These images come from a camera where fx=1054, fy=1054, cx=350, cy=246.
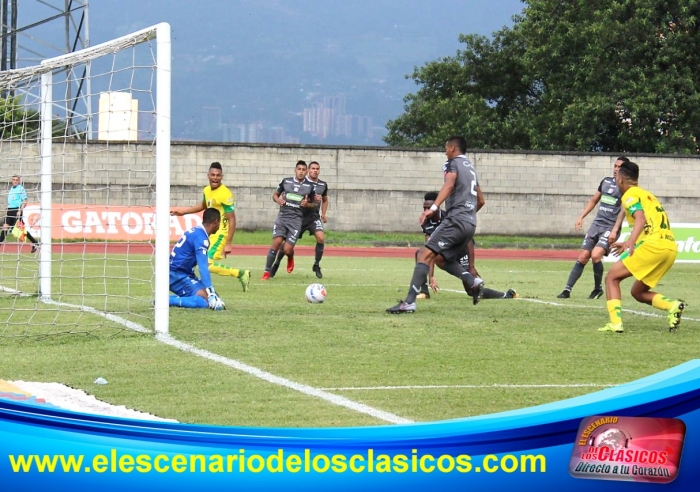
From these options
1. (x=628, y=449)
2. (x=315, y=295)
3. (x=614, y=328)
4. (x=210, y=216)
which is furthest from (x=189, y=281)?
(x=628, y=449)

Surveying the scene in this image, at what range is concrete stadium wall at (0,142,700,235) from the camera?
110 ft

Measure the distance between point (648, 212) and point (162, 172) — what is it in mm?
4718

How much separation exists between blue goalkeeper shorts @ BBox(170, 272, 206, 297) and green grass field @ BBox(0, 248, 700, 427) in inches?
16.6

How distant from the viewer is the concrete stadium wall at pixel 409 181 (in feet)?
110

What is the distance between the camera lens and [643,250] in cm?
1034

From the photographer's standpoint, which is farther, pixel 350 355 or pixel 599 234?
pixel 599 234

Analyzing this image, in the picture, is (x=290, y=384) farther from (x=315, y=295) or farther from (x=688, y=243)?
(x=688, y=243)

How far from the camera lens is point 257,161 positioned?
3353 cm

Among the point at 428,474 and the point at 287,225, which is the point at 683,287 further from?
the point at 428,474

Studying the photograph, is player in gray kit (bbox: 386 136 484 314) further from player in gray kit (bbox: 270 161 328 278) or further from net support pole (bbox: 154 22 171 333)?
player in gray kit (bbox: 270 161 328 278)

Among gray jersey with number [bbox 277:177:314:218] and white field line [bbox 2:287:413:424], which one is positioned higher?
gray jersey with number [bbox 277:177:314:218]

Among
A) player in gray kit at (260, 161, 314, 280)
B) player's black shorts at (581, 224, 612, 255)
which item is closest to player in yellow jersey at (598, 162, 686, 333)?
player's black shorts at (581, 224, 612, 255)

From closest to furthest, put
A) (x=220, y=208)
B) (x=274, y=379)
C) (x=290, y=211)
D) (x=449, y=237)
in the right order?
(x=274, y=379), (x=449, y=237), (x=220, y=208), (x=290, y=211)

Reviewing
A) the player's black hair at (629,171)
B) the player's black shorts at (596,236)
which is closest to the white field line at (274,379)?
the player's black hair at (629,171)
